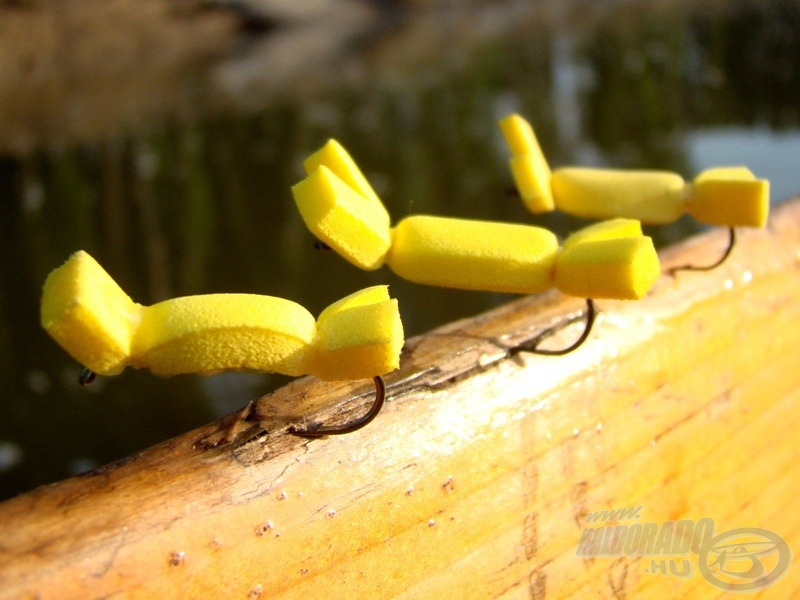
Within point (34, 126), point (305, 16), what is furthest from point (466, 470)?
point (305, 16)

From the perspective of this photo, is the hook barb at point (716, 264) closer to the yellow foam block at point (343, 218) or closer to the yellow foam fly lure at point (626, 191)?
the yellow foam fly lure at point (626, 191)

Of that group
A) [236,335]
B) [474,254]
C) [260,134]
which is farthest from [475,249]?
[260,134]

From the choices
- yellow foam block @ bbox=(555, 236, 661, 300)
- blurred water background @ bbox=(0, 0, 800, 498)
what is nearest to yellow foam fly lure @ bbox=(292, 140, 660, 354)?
yellow foam block @ bbox=(555, 236, 661, 300)

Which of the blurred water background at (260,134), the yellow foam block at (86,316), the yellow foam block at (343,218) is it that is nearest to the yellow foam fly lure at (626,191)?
the yellow foam block at (343,218)

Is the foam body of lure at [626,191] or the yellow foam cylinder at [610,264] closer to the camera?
the yellow foam cylinder at [610,264]

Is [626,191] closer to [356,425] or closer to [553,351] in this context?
[553,351]

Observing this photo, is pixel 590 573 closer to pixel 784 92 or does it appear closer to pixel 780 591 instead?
pixel 780 591
